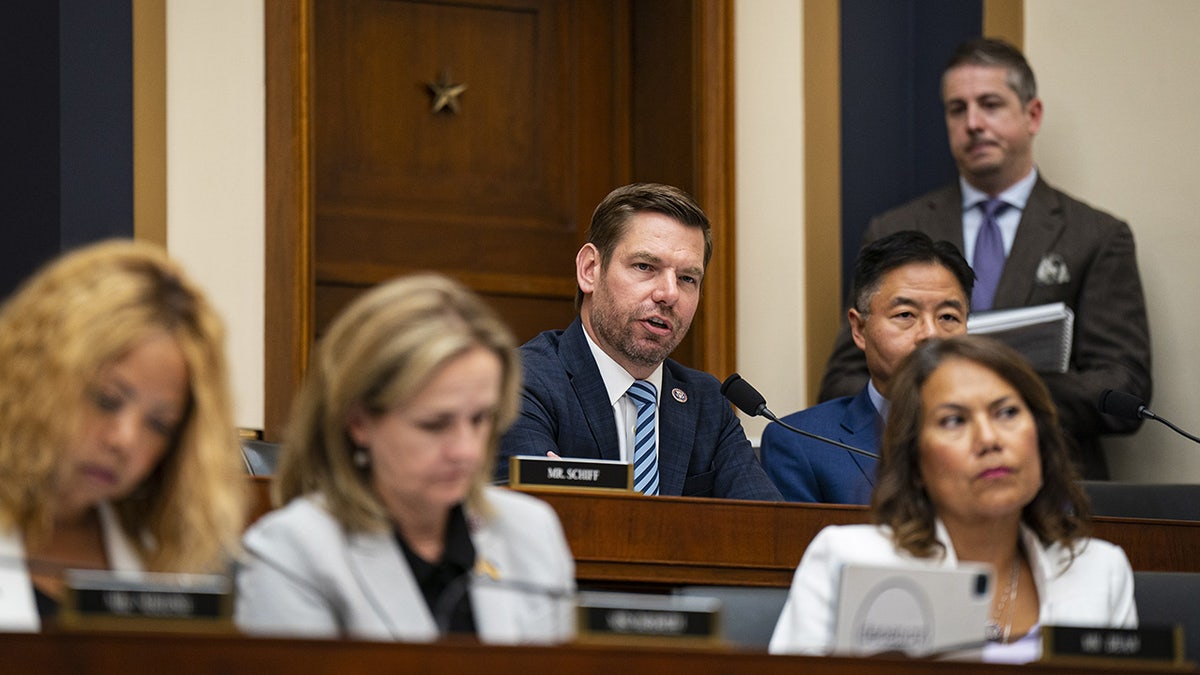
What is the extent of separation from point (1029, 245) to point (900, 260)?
1131mm

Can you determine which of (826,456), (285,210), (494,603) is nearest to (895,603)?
(494,603)

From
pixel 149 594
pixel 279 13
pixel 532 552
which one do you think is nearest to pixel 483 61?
pixel 279 13

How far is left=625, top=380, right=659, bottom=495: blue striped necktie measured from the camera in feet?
12.3

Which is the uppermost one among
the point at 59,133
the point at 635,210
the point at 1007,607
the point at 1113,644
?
the point at 59,133

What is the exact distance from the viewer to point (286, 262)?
489 centimetres

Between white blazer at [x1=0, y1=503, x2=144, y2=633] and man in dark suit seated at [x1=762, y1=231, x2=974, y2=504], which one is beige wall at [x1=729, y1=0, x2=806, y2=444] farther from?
white blazer at [x1=0, y1=503, x2=144, y2=633]

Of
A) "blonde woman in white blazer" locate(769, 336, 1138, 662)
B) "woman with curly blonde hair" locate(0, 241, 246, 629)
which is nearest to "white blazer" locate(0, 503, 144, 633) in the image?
"woman with curly blonde hair" locate(0, 241, 246, 629)

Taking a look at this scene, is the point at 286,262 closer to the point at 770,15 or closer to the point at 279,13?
the point at 279,13

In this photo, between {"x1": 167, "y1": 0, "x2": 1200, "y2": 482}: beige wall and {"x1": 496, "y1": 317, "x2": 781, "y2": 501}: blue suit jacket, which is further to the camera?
{"x1": 167, "y1": 0, "x2": 1200, "y2": 482}: beige wall

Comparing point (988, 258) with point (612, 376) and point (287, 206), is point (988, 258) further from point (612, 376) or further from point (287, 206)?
point (287, 206)

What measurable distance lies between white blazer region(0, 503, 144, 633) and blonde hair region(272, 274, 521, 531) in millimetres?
214

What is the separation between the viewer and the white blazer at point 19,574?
2.02m

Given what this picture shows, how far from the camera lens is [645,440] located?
3.80 metres

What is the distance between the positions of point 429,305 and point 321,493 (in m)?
0.28
